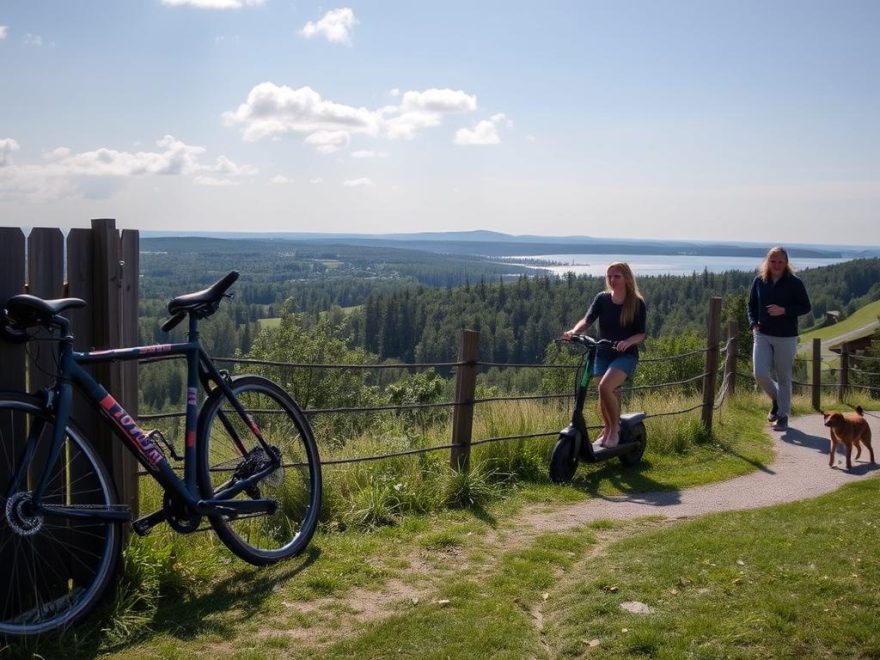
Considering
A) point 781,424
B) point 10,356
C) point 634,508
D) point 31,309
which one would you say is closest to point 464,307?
point 781,424

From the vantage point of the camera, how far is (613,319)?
28.2ft

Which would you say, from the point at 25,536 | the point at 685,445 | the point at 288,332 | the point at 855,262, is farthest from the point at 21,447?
the point at 855,262

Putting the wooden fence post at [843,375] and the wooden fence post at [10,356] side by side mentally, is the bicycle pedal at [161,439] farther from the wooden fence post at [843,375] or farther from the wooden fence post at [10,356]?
the wooden fence post at [843,375]

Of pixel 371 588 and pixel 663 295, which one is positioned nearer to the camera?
pixel 371 588

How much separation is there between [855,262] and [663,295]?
51.0 metres

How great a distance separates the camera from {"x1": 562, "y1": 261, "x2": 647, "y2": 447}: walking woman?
328 inches

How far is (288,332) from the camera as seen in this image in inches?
1970

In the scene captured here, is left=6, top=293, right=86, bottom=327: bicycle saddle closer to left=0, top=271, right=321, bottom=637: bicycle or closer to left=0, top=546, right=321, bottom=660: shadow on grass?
left=0, top=271, right=321, bottom=637: bicycle

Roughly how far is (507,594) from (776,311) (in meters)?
7.49

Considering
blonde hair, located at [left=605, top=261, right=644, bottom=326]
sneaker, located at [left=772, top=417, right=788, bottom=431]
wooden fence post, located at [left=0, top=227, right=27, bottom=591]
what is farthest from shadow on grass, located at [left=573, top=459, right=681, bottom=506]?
wooden fence post, located at [left=0, top=227, right=27, bottom=591]

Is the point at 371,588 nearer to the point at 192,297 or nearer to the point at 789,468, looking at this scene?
the point at 192,297

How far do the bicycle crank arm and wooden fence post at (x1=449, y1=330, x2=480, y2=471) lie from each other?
283 cm

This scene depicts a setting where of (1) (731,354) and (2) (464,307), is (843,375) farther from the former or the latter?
(2) (464,307)

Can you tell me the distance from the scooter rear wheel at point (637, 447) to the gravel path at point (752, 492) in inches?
31.1
